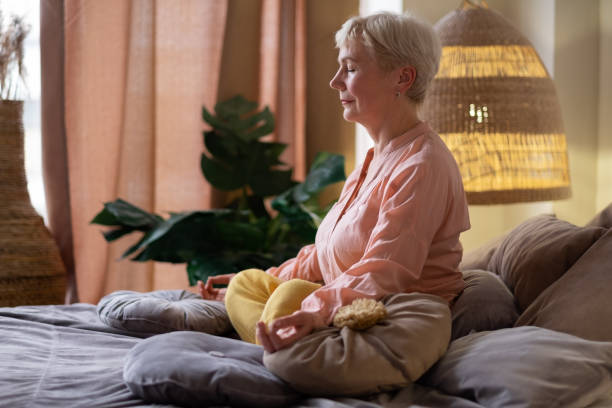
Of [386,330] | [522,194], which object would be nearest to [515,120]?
[522,194]

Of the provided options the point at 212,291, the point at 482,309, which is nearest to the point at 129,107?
the point at 212,291

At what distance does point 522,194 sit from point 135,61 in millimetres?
1932

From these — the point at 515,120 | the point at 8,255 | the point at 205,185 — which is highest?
the point at 515,120

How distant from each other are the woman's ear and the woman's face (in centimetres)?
2

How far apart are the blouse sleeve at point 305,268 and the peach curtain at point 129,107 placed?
161 cm

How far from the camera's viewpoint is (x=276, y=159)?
3.28 metres

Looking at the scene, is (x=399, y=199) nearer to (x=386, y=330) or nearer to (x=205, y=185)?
(x=386, y=330)

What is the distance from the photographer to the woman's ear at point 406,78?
1578 mm

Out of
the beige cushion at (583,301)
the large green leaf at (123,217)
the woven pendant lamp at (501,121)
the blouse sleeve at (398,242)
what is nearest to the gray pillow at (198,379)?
the blouse sleeve at (398,242)

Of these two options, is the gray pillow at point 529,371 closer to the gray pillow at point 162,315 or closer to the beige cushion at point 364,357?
the beige cushion at point 364,357

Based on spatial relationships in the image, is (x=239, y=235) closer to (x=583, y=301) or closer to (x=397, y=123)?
(x=397, y=123)

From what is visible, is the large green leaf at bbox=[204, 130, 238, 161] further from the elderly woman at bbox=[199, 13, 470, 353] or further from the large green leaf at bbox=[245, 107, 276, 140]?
the elderly woman at bbox=[199, 13, 470, 353]

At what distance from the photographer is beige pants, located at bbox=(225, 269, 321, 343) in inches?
54.1

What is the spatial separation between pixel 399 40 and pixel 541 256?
0.59m
